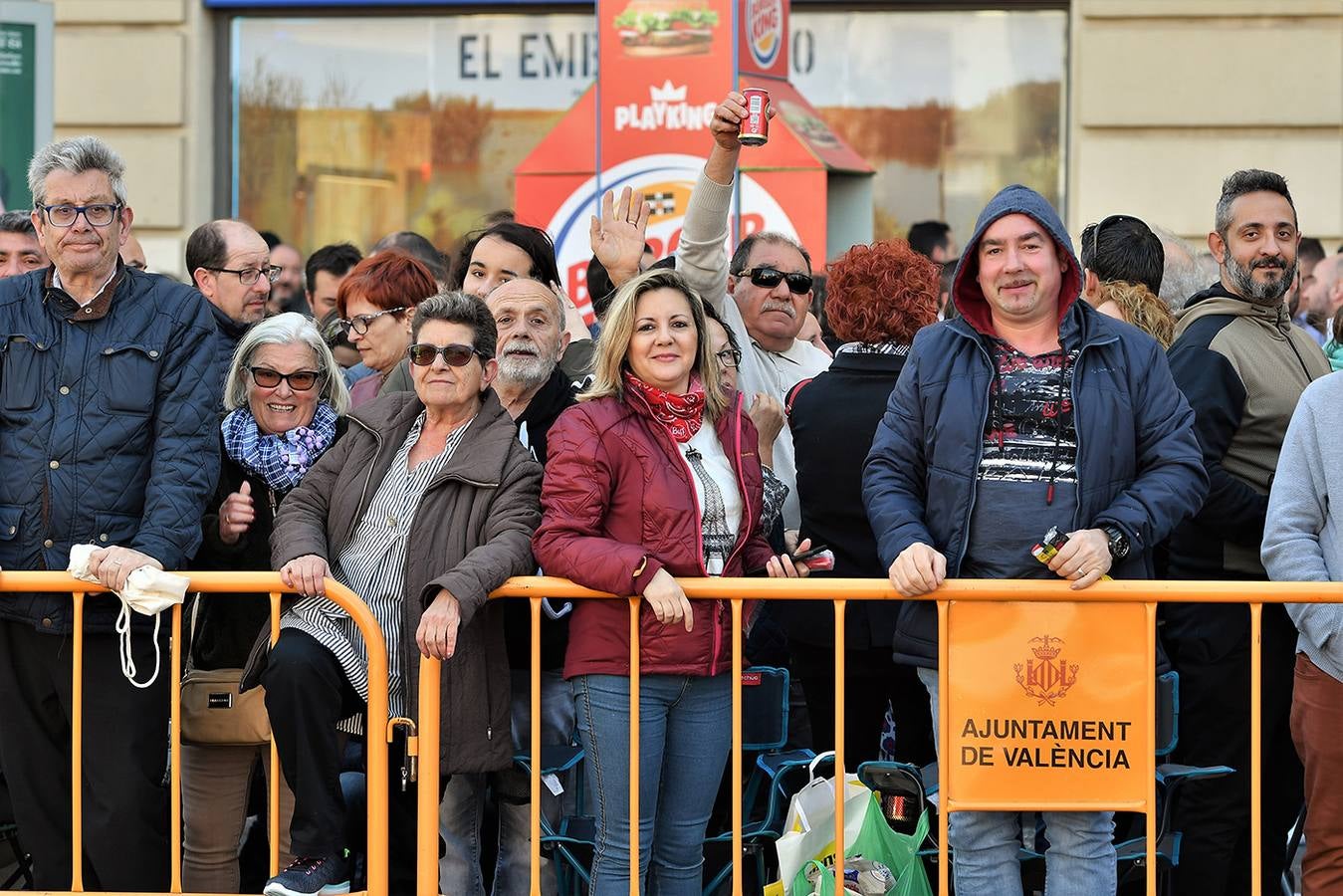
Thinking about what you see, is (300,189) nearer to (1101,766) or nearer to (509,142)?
(509,142)

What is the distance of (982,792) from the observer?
428 centimetres

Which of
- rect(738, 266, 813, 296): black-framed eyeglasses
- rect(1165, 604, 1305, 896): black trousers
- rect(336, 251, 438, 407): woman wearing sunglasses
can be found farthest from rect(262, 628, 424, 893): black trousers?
rect(1165, 604, 1305, 896): black trousers

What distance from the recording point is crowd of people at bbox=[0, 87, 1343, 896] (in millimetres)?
4348

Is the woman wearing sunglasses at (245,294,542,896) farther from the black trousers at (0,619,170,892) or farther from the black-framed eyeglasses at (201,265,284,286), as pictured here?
the black-framed eyeglasses at (201,265,284,286)

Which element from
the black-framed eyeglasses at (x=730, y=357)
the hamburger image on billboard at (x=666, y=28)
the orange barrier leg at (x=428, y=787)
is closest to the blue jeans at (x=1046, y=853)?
the orange barrier leg at (x=428, y=787)

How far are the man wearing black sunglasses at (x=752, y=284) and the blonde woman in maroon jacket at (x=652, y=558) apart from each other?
564 millimetres

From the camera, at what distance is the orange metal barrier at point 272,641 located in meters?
4.38

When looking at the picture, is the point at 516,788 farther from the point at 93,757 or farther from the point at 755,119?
the point at 755,119

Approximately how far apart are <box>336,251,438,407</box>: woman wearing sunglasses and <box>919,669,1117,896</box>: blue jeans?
2.66 m

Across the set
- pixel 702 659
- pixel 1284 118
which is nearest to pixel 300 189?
pixel 1284 118

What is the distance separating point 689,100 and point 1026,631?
381 cm

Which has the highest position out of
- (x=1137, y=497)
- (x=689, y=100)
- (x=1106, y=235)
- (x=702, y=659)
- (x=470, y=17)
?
(x=470, y=17)

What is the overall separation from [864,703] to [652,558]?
1050mm

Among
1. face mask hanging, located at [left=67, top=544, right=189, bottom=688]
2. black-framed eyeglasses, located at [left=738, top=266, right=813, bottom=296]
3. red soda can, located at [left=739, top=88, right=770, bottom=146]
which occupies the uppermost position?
red soda can, located at [left=739, top=88, right=770, bottom=146]
